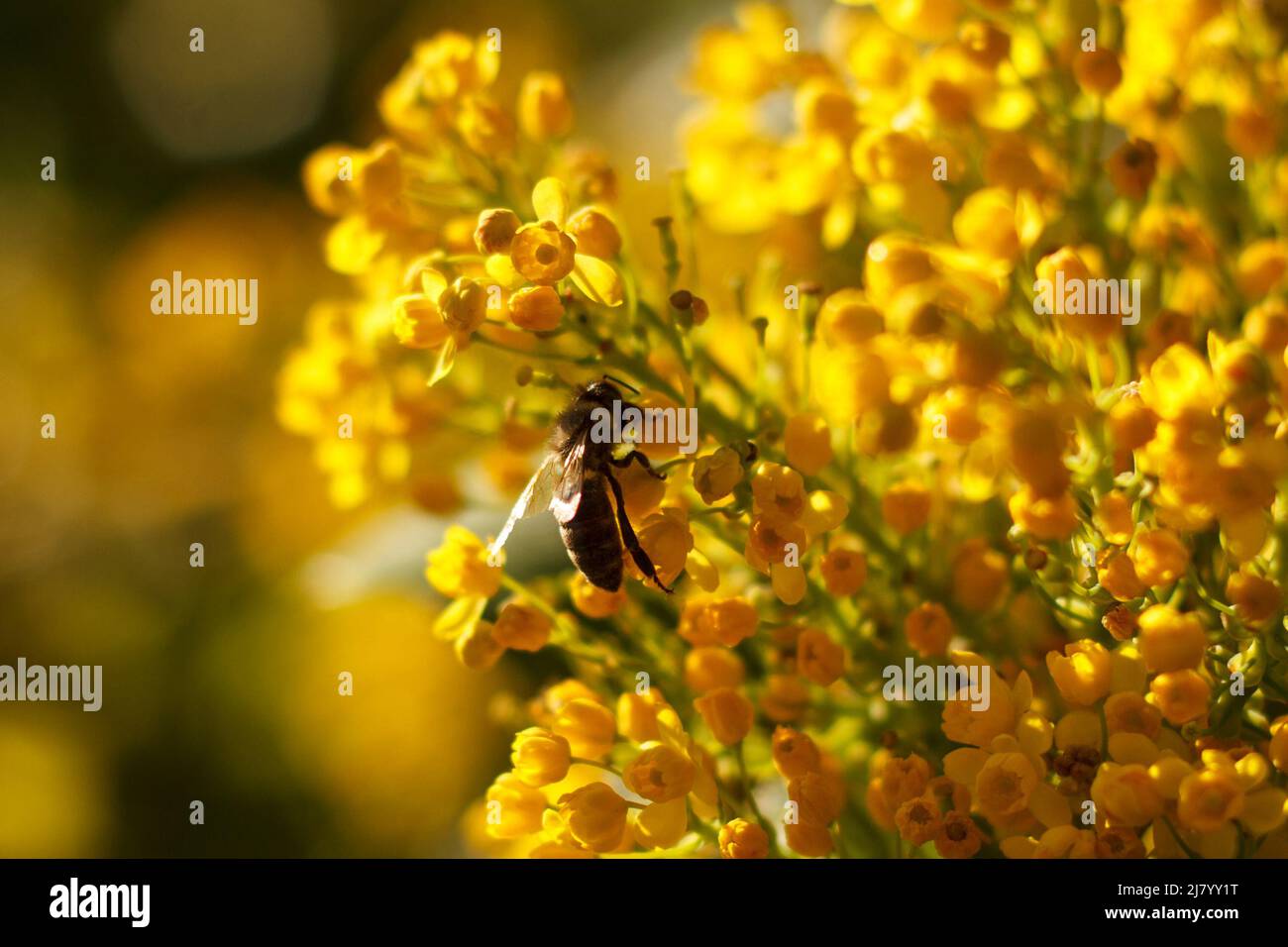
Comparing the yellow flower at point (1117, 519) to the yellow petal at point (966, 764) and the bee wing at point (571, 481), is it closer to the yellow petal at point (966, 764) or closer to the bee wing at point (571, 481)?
the yellow petal at point (966, 764)

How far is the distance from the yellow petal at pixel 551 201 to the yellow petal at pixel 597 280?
4 centimetres

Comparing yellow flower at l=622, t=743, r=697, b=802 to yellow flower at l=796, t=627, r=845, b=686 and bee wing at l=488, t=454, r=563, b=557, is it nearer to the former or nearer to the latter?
yellow flower at l=796, t=627, r=845, b=686

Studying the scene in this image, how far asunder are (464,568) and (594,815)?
0.28 meters

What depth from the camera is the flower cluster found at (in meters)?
1.07

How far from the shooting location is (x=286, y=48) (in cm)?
337

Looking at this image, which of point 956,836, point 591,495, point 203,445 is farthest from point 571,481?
point 203,445

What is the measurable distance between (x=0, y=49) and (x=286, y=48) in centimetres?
70

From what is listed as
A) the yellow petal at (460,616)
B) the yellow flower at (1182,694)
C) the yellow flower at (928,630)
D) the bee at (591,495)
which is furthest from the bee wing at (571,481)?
the yellow flower at (1182,694)

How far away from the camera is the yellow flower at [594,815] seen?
44.4 inches

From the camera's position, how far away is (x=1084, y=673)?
1.07 metres

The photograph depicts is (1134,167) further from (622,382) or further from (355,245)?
(355,245)

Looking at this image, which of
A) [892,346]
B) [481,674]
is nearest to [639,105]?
[481,674]

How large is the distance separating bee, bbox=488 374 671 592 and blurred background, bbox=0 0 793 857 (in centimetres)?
103

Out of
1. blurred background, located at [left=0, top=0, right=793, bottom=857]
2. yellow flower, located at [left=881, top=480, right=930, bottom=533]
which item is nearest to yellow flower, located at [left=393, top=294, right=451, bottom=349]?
yellow flower, located at [left=881, top=480, right=930, bottom=533]
